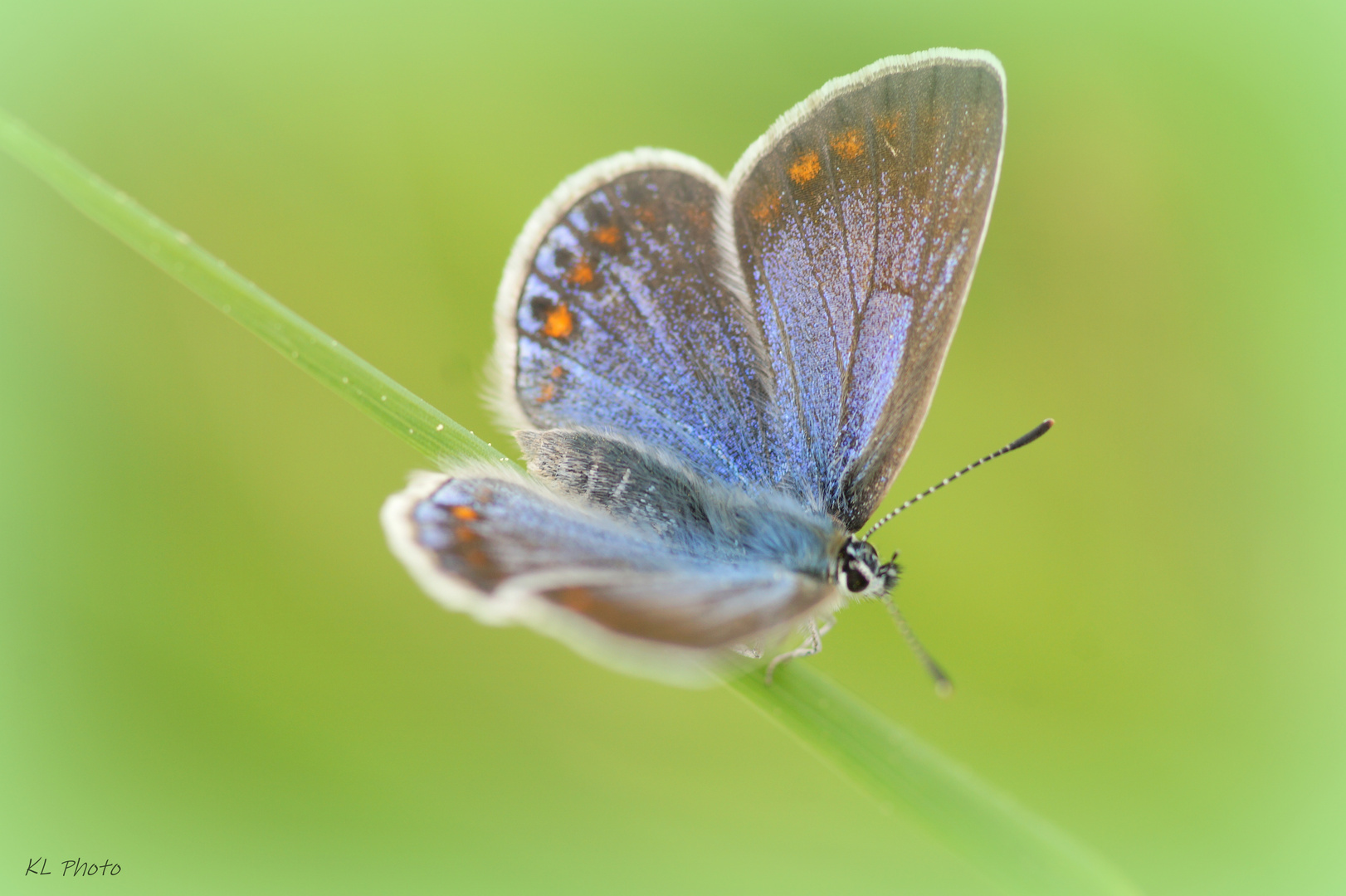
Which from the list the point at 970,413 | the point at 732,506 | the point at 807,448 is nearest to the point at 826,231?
A: the point at 807,448

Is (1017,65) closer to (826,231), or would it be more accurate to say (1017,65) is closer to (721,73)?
(721,73)

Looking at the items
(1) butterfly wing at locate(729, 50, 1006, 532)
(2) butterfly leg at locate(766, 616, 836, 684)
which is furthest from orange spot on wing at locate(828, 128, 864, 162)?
(2) butterfly leg at locate(766, 616, 836, 684)

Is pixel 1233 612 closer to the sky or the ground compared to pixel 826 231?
closer to the ground

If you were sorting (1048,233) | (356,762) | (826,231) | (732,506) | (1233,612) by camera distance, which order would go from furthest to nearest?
1. (1048,233)
2. (1233,612)
3. (356,762)
4. (826,231)
5. (732,506)

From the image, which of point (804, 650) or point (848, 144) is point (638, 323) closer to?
point (848, 144)

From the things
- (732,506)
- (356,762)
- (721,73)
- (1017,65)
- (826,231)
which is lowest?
(356,762)

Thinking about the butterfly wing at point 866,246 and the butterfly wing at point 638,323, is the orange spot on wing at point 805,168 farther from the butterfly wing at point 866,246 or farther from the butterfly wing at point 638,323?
the butterfly wing at point 638,323

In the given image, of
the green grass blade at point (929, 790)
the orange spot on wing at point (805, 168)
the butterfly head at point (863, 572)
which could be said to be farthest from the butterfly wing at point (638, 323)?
the green grass blade at point (929, 790)

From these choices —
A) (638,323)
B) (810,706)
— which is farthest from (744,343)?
(810,706)
